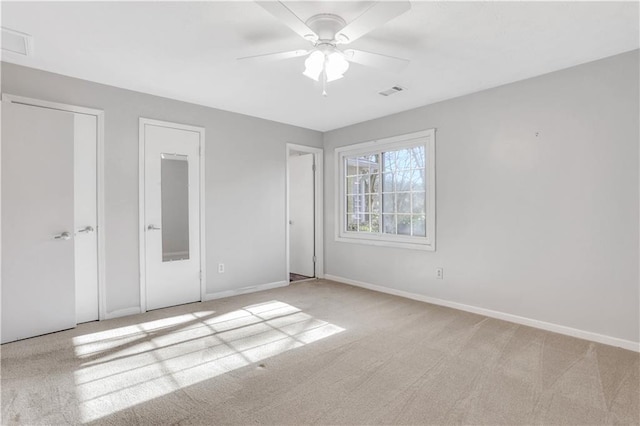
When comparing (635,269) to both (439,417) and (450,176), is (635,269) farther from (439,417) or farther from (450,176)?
(439,417)

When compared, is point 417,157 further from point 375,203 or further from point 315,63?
point 315,63

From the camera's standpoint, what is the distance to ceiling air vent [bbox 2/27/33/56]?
95.7 inches

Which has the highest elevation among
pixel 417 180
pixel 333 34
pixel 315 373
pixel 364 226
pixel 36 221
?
pixel 333 34

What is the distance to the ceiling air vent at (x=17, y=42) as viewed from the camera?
243 cm

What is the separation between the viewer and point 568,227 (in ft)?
9.84

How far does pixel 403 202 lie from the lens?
4422mm

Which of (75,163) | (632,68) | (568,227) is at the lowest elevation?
(568,227)

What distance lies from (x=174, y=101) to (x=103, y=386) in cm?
305

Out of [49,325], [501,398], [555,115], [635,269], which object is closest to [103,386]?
[49,325]

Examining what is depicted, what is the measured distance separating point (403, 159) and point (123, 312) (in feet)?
12.6

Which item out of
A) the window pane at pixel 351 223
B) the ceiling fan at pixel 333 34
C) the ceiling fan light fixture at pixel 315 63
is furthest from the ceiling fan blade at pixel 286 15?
the window pane at pixel 351 223

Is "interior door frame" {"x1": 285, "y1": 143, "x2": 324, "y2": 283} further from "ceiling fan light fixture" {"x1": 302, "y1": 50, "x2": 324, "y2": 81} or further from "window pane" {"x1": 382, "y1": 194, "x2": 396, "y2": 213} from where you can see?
"ceiling fan light fixture" {"x1": 302, "y1": 50, "x2": 324, "y2": 81}

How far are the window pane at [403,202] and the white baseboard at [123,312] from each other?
341cm

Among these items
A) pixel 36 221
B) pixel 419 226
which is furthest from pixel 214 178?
pixel 419 226
